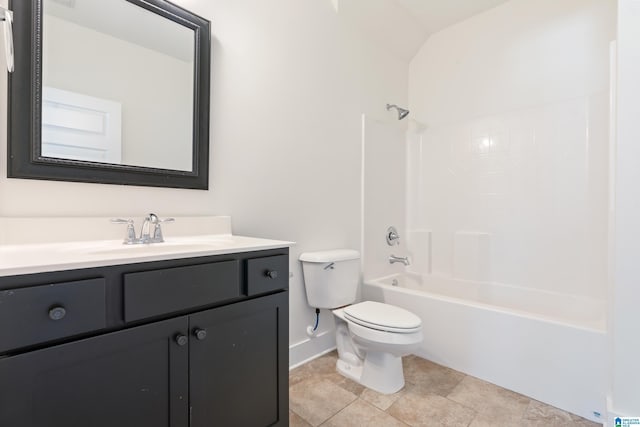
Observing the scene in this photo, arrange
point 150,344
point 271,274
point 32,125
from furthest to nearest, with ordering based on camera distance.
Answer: point 271,274, point 32,125, point 150,344

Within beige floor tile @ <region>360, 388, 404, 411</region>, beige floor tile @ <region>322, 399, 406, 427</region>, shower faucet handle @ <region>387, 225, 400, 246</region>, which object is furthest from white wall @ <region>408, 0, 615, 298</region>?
beige floor tile @ <region>322, 399, 406, 427</region>

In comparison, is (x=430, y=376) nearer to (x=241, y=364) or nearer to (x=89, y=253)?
(x=241, y=364)

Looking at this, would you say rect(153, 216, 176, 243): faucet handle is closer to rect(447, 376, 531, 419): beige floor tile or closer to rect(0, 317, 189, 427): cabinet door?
rect(0, 317, 189, 427): cabinet door

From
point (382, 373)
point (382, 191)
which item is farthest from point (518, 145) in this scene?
A: point (382, 373)

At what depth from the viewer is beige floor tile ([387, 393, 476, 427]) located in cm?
145

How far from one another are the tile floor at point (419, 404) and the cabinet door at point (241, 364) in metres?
0.38

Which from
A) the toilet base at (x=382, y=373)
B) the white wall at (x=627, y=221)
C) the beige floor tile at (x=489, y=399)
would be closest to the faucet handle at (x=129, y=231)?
the toilet base at (x=382, y=373)

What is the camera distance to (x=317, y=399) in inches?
63.8

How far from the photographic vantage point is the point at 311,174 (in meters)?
2.03

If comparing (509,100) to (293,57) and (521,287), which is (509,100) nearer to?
(521,287)

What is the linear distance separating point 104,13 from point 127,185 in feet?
2.23

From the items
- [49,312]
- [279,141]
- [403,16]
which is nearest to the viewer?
[49,312]

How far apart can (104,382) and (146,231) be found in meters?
0.60

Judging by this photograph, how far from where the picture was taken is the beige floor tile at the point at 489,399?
1.53 metres
